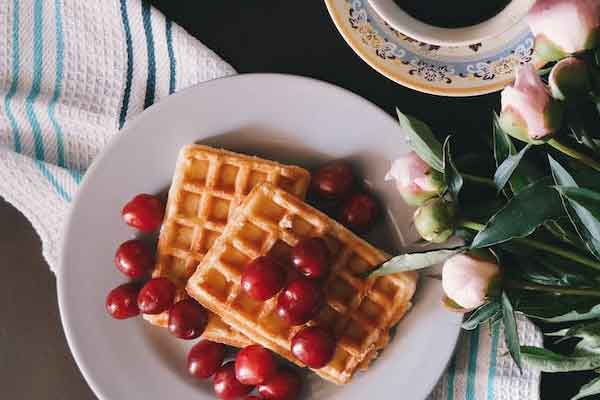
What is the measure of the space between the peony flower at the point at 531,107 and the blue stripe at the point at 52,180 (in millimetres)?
832

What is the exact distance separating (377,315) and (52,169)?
608 mm

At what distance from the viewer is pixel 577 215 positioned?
0.84 meters

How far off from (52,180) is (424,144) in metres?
0.71

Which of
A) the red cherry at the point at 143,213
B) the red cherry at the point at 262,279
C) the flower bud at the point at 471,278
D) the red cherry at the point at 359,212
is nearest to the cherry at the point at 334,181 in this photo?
the red cherry at the point at 359,212

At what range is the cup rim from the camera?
1099 mm

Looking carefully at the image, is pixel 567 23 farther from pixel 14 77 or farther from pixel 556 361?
pixel 14 77

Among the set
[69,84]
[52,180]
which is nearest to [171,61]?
[69,84]

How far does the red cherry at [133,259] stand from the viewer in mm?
1244

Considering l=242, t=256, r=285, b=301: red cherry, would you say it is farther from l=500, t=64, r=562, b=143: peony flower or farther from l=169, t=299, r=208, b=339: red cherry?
l=500, t=64, r=562, b=143: peony flower

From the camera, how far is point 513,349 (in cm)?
91

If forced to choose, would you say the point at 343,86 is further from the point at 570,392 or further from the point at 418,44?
the point at 570,392

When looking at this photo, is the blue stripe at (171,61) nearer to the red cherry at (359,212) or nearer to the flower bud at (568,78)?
the red cherry at (359,212)

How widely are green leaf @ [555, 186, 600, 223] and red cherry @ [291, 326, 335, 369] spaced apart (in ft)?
1.60

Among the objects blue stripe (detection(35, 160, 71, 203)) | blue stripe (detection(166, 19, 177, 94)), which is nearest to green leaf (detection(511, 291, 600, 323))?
blue stripe (detection(166, 19, 177, 94))
